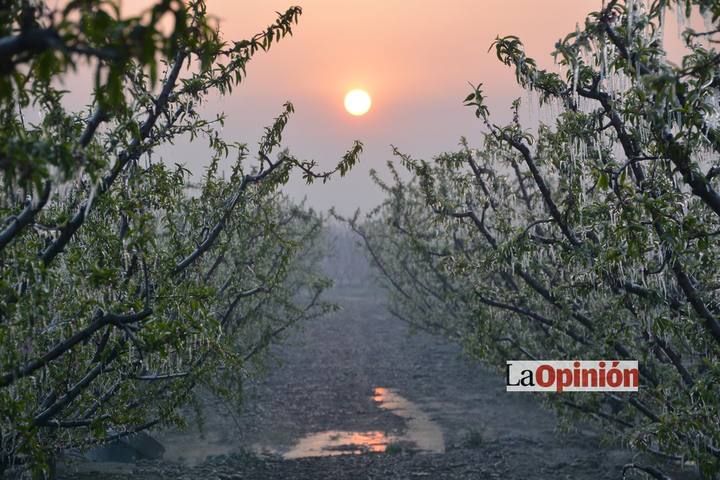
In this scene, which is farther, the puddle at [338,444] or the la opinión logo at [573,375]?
the puddle at [338,444]

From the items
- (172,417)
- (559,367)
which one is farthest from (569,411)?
(172,417)

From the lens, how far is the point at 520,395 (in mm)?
17453

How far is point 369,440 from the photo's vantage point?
46.7ft

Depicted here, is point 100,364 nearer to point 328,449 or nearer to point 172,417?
point 172,417

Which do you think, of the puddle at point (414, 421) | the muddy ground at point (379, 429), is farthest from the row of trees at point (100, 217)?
the puddle at point (414, 421)

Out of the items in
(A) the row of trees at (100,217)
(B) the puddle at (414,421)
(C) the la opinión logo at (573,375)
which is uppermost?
(A) the row of trees at (100,217)

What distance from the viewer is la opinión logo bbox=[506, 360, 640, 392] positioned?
8281 mm

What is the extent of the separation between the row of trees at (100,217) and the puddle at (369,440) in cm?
587

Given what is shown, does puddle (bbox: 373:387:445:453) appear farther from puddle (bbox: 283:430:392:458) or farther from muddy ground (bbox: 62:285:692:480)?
puddle (bbox: 283:430:392:458)

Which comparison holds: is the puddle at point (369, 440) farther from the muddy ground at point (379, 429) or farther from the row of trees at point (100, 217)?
the row of trees at point (100, 217)

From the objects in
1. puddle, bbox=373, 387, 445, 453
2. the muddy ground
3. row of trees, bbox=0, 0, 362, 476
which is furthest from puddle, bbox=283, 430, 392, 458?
row of trees, bbox=0, 0, 362, 476

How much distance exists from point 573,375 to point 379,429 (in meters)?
6.65

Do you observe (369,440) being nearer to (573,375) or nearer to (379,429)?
(379,429)

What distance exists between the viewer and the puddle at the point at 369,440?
1333 cm
